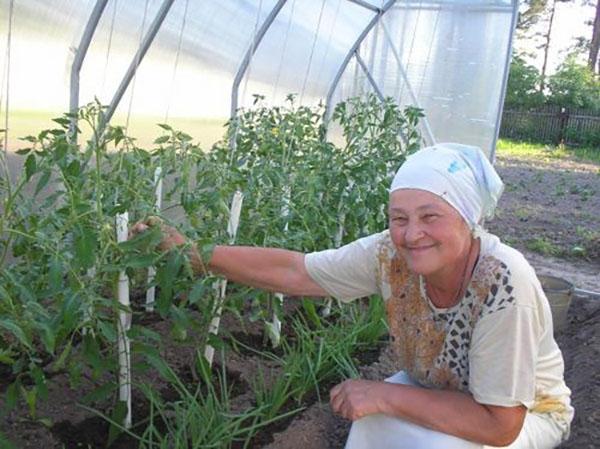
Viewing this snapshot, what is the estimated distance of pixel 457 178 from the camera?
1.56m

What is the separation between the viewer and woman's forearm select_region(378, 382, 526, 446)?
1.61 m

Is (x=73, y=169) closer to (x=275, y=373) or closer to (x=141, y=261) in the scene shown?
(x=141, y=261)

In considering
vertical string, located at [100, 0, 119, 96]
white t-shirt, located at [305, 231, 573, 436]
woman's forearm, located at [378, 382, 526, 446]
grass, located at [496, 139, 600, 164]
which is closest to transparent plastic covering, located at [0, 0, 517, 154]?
vertical string, located at [100, 0, 119, 96]

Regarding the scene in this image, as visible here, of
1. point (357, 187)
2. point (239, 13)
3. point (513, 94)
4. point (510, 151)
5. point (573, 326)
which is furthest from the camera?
point (513, 94)

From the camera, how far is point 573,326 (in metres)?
3.95

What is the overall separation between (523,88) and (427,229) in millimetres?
19567

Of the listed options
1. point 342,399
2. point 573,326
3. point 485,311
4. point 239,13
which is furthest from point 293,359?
point 239,13

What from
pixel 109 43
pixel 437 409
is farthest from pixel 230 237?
pixel 109 43

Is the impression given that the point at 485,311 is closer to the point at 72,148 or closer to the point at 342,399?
the point at 342,399

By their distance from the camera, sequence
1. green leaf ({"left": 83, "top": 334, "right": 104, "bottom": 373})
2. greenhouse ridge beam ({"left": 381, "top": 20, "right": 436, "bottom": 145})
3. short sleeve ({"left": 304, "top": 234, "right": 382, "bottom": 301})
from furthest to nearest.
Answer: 1. greenhouse ridge beam ({"left": 381, "top": 20, "right": 436, "bottom": 145})
2. short sleeve ({"left": 304, "top": 234, "right": 382, "bottom": 301})
3. green leaf ({"left": 83, "top": 334, "right": 104, "bottom": 373})

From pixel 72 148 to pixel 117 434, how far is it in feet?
2.71

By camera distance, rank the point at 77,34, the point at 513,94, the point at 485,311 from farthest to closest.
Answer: the point at 513,94 < the point at 77,34 < the point at 485,311

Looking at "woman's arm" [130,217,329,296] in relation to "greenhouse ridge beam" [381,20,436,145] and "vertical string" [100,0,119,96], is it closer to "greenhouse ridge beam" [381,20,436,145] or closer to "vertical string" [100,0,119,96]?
"vertical string" [100,0,119,96]

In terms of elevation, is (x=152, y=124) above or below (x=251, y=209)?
above
